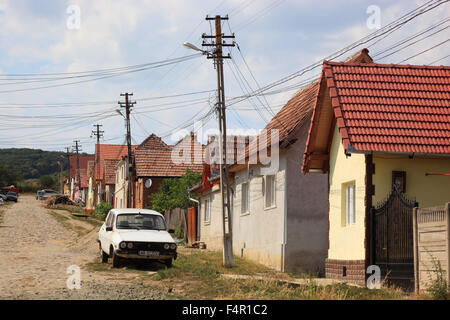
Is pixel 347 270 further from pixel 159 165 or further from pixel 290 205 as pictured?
pixel 159 165

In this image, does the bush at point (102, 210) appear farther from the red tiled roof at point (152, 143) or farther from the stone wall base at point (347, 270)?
the stone wall base at point (347, 270)

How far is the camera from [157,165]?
163 feet

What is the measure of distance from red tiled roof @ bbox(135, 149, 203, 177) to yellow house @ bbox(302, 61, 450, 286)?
31291 millimetres

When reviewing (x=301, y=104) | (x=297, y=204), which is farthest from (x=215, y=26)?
(x=297, y=204)

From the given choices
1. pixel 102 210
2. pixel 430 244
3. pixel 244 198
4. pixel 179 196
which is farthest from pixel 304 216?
pixel 102 210

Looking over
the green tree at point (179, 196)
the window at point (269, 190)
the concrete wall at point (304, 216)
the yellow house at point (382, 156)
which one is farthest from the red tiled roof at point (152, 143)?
the yellow house at point (382, 156)

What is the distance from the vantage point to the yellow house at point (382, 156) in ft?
47.4

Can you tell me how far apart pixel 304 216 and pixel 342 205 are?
3.85 meters

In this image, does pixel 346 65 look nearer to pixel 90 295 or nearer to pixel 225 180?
pixel 225 180

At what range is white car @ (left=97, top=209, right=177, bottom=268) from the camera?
17969mm

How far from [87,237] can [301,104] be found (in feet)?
50.5

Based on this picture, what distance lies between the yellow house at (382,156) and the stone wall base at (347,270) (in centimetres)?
2

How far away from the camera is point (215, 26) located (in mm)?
21688

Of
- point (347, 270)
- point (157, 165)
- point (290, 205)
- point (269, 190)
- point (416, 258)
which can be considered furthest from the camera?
point (157, 165)
